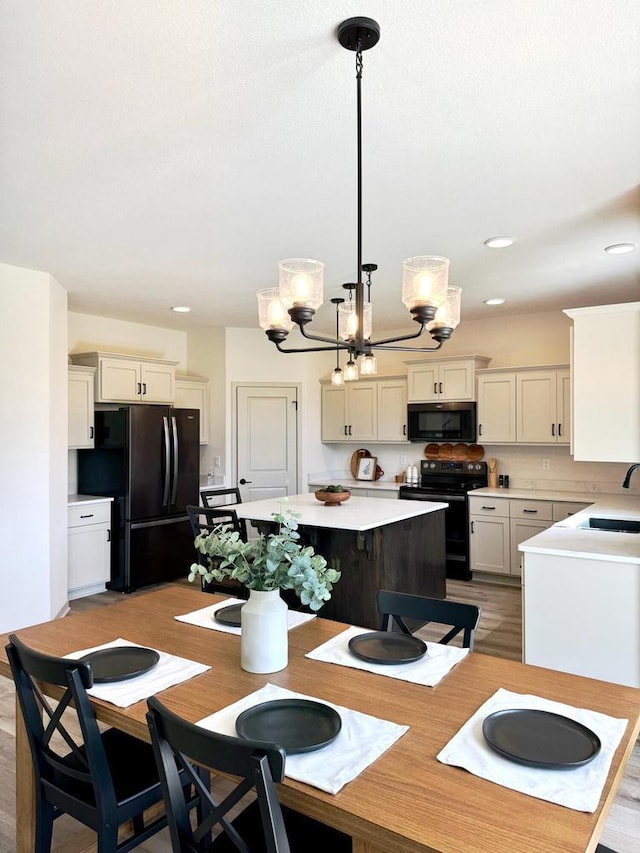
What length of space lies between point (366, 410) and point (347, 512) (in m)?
2.82

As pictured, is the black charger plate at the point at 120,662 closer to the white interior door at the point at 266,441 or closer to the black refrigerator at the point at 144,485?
the black refrigerator at the point at 144,485

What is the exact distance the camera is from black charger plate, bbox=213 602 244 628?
2086 millimetres

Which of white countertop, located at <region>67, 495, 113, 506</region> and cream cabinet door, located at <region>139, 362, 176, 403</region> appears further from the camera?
cream cabinet door, located at <region>139, 362, 176, 403</region>

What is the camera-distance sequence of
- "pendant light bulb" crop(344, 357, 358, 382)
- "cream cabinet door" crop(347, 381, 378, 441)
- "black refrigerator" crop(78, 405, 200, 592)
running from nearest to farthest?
"pendant light bulb" crop(344, 357, 358, 382), "black refrigerator" crop(78, 405, 200, 592), "cream cabinet door" crop(347, 381, 378, 441)

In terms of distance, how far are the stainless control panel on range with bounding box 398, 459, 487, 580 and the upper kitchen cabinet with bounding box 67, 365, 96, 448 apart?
3228 millimetres

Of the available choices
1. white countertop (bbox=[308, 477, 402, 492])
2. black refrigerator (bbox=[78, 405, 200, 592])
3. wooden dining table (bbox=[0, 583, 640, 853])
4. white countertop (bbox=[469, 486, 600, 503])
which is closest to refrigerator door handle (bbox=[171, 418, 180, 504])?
black refrigerator (bbox=[78, 405, 200, 592])

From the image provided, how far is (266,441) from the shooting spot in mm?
6676

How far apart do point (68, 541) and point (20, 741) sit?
3.39 metres

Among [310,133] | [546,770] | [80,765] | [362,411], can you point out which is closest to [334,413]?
[362,411]

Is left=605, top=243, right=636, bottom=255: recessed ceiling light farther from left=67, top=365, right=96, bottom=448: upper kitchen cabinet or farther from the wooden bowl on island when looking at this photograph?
left=67, top=365, right=96, bottom=448: upper kitchen cabinet

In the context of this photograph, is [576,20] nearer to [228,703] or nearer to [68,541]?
[228,703]

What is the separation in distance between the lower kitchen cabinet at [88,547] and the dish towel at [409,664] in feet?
12.6

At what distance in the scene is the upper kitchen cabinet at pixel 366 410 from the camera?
6.53 metres

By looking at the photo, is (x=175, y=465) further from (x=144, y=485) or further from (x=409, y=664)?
(x=409, y=664)
